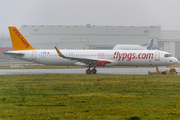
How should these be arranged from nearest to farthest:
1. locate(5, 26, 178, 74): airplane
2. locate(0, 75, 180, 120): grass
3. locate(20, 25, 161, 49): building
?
locate(0, 75, 180, 120): grass
locate(5, 26, 178, 74): airplane
locate(20, 25, 161, 49): building

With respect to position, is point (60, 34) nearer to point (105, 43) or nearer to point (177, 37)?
point (105, 43)

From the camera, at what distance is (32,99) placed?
47.5ft

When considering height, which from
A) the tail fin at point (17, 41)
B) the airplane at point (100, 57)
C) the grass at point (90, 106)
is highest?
the tail fin at point (17, 41)

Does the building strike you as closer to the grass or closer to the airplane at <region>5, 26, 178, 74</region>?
the airplane at <region>5, 26, 178, 74</region>

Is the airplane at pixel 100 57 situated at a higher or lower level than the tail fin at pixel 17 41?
lower

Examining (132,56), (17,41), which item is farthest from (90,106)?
(17,41)

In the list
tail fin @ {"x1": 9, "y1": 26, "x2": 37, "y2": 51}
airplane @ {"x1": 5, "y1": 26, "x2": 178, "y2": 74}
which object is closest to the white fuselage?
airplane @ {"x1": 5, "y1": 26, "x2": 178, "y2": 74}

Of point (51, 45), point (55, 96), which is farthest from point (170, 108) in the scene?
point (51, 45)

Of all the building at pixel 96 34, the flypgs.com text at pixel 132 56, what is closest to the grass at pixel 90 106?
the flypgs.com text at pixel 132 56

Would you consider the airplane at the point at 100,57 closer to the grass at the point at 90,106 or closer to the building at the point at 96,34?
the grass at the point at 90,106

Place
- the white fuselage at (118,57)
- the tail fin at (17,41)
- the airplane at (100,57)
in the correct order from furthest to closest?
the tail fin at (17,41)
the white fuselage at (118,57)
the airplane at (100,57)

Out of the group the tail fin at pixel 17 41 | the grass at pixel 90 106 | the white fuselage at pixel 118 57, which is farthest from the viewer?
the tail fin at pixel 17 41

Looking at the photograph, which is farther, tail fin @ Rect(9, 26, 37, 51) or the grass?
tail fin @ Rect(9, 26, 37, 51)

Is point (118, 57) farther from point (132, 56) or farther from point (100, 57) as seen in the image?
point (100, 57)
